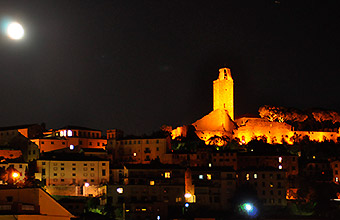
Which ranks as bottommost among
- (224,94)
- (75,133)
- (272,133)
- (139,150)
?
(139,150)

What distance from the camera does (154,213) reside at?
4228 centimetres

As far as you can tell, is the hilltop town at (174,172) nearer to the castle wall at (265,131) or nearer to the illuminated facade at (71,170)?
the illuminated facade at (71,170)

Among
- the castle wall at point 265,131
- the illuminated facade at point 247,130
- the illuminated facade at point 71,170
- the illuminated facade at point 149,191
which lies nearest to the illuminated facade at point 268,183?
the illuminated facade at point 149,191

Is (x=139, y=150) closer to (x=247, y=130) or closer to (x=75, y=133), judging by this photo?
(x=75, y=133)

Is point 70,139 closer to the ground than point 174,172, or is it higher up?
higher up

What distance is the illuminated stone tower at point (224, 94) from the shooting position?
247ft

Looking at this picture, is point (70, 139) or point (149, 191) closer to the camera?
point (149, 191)

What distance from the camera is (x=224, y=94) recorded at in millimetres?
75938

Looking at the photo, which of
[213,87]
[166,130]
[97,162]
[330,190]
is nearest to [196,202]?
[97,162]

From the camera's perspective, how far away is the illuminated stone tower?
7538 centimetres

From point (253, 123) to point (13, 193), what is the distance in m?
61.5

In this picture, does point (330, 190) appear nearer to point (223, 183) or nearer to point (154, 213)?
point (223, 183)

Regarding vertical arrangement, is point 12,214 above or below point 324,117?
below

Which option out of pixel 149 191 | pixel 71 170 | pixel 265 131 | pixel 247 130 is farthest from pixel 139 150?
pixel 265 131
